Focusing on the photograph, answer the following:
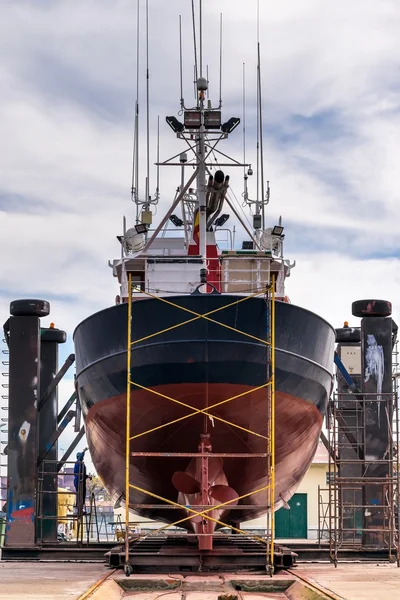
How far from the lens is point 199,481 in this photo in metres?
11.2

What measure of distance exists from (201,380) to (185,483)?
1278 mm

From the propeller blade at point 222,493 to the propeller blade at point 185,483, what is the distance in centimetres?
20

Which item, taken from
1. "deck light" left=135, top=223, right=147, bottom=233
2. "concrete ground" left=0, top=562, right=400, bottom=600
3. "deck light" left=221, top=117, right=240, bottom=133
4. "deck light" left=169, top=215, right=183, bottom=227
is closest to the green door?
"deck light" left=169, top=215, right=183, bottom=227

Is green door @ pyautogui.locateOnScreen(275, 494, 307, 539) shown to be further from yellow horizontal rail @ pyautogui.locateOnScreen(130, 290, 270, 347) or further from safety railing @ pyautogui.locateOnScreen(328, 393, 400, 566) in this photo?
yellow horizontal rail @ pyautogui.locateOnScreen(130, 290, 270, 347)

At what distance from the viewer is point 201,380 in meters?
11.3

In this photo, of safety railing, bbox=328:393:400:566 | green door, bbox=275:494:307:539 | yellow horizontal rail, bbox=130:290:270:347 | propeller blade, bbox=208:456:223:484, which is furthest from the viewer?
green door, bbox=275:494:307:539

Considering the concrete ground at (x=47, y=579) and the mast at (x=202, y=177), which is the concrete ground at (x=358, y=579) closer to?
the concrete ground at (x=47, y=579)

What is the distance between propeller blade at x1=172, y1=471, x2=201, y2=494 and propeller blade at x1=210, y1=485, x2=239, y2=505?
0.20m

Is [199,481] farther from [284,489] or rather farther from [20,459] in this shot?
[20,459]

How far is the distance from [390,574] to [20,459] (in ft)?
19.7

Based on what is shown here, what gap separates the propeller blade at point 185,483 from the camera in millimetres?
11148

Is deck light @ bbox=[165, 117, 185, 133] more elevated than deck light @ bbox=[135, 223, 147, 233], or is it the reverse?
deck light @ bbox=[165, 117, 185, 133]

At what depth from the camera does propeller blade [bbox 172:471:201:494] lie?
11148 millimetres

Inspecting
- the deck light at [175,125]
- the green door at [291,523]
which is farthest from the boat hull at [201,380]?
the green door at [291,523]
